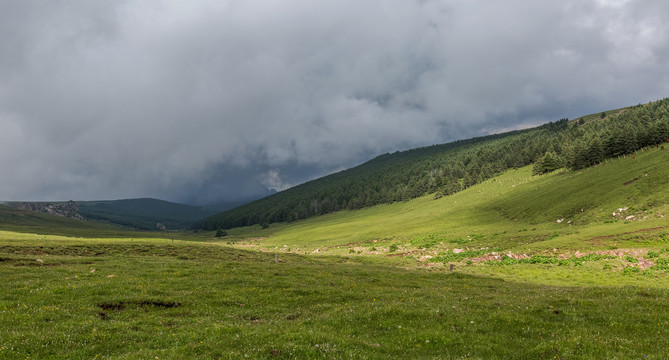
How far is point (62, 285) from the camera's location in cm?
2194

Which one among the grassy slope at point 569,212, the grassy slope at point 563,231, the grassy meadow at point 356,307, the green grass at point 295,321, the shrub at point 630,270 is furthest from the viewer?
the grassy slope at point 569,212

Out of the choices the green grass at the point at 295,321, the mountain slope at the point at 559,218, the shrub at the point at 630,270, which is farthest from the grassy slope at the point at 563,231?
the green grass at the point at 295,321

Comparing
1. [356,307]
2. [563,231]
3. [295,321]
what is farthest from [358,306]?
[563,231]

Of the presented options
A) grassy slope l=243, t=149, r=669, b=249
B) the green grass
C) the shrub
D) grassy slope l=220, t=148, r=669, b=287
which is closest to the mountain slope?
grassy slope l=243, t=149, r=669, b=249

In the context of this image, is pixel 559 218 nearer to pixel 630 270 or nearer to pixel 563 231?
pixel 563 231

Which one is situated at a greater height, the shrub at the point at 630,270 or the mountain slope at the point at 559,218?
the mountain slope at the point at 559,218

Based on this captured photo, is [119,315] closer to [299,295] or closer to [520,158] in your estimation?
[299,295]

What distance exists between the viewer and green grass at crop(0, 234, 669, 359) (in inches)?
466

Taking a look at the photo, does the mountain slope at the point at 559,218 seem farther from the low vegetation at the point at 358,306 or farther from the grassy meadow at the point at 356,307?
the low vegetation at the point at 358,306

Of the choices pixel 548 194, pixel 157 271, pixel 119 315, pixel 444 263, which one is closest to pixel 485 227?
pixel 548 194

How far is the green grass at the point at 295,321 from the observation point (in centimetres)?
1184

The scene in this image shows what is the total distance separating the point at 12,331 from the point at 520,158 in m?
225

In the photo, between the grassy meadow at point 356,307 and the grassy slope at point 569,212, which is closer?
the grassy meadow at point 356,307

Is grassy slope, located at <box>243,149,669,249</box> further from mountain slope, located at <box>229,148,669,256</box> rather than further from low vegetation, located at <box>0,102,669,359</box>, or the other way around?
low vegetation, located at <box>0,102,669,359</box>
